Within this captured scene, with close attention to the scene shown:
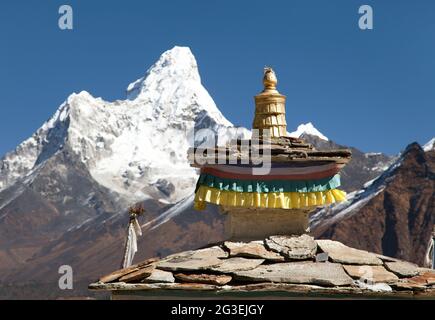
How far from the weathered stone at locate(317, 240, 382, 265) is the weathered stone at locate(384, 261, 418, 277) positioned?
188 mm

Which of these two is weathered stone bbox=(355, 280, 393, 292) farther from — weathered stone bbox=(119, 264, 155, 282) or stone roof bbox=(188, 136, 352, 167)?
weathered stone bbox=(119, 264, 155, 282)

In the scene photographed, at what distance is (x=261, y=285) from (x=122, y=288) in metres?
2.19

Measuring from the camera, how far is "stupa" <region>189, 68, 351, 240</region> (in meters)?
14.3

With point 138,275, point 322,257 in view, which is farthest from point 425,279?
point 138,275

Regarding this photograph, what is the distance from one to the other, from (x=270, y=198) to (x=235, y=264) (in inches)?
64.6

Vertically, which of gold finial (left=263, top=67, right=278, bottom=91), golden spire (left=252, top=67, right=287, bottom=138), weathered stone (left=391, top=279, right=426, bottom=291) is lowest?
weathered stone (left=391, top=279, right=426, bottom=291)

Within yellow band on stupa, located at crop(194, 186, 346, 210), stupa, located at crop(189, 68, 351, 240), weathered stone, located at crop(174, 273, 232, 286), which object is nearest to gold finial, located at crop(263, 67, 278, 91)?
stupa, located at crop(189, 68, 351, 240)

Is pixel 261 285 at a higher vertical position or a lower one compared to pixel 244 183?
lower

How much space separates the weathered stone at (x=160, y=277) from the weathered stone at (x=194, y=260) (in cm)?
16

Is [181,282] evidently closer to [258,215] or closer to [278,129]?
[258,215]

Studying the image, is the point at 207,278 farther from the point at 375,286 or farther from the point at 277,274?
the point at 375,286

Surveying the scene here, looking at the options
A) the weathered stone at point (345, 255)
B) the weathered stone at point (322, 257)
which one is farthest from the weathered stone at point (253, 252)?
the weathered stone at point (345, 255)
